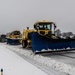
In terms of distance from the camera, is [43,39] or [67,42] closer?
[43,39]

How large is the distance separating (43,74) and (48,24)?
12.5 metres

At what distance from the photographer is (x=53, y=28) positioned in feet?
70.1

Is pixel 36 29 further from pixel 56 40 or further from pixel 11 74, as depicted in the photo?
pixel 11 74

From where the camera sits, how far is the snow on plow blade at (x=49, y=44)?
16.7 meters

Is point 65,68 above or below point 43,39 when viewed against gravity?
below

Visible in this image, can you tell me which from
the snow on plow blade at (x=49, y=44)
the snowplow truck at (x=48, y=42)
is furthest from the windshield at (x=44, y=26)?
the snow on plow blade at (x=49, y=44)

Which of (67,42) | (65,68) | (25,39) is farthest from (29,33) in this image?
(65,68)

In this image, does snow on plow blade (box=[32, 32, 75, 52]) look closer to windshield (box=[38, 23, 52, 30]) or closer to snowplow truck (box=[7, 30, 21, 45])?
windshield (box=[38, 23, 52, 30])

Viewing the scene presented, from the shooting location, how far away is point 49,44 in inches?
674

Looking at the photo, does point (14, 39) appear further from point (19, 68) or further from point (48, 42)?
point (19, 68)

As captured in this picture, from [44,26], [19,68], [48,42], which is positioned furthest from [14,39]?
[19,68]

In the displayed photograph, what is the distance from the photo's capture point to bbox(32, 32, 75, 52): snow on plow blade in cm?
1666

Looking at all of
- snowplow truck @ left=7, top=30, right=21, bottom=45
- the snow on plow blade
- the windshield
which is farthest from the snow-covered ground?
snowplow truck @ left=7, top=30, right=21, bottom=45

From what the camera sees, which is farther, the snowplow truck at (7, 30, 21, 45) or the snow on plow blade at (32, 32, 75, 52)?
the snowplow truck at (7, 30, 21, 45)
